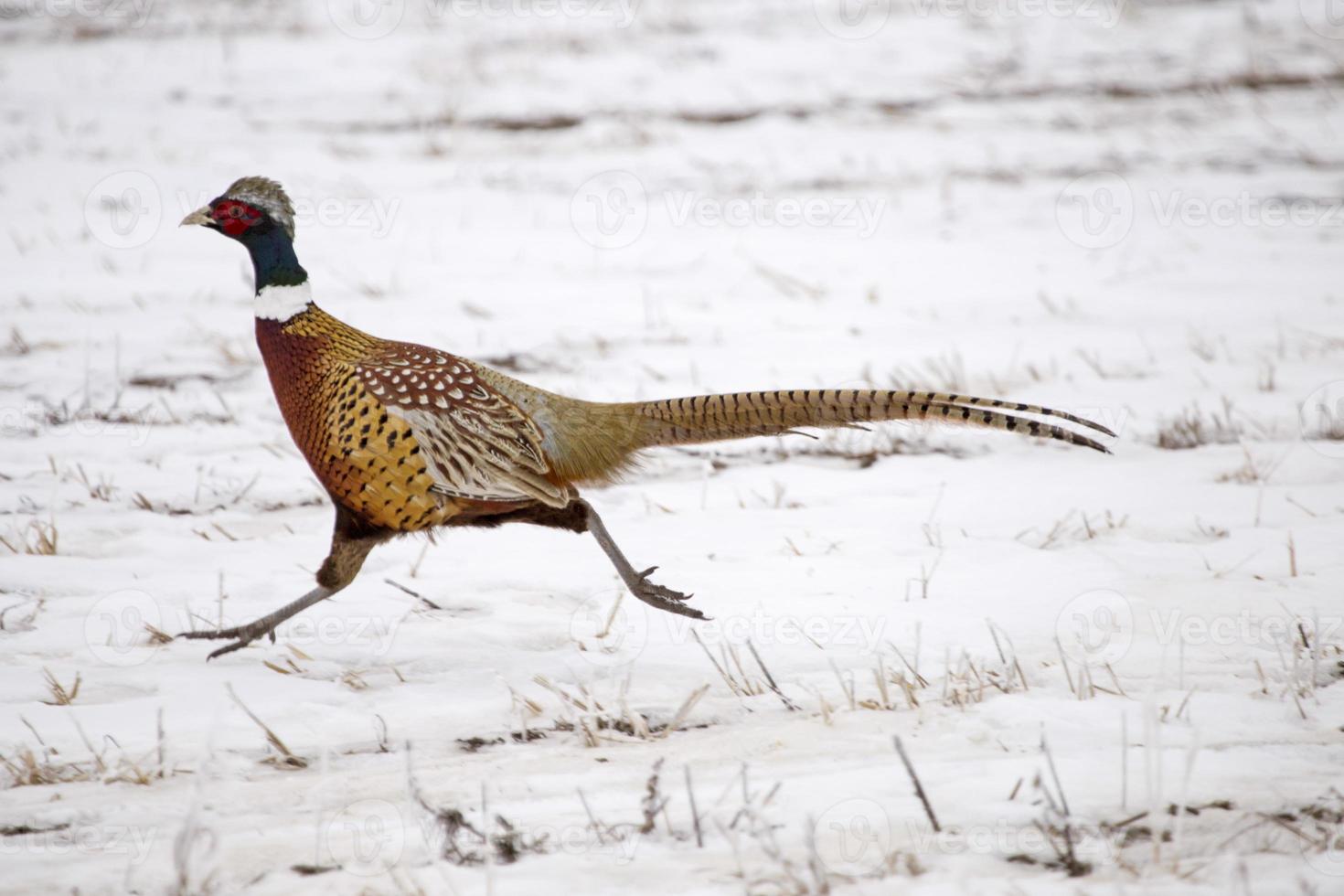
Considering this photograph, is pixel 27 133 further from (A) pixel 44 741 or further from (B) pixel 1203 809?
(B) pixel 1203 809

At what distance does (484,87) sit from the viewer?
10641 mm

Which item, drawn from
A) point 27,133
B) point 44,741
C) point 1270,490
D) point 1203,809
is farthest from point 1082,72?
point 44,741

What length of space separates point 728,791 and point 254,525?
93.2 inches

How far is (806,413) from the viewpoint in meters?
3.16

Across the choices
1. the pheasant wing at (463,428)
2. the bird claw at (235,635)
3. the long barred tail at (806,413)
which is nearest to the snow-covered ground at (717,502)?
the bird claw at (235,635)

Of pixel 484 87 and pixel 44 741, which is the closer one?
pixel 44 741

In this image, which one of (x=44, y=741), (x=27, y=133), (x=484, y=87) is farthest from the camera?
(x=484, y=87)

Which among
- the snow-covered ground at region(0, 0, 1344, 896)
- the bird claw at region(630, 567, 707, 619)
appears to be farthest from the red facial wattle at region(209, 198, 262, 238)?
the bird claw at region(630, 567, 707, 619)

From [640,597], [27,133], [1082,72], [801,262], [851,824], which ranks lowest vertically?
[851,824]

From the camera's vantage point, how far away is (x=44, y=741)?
2.69 m

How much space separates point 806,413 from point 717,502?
4.28 feet

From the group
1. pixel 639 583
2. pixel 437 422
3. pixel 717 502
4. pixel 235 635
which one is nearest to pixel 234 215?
pixel 437 422

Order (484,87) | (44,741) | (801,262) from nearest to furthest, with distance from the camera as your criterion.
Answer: (44,741) → (801,262) → (484,87)

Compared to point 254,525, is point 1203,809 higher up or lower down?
lower down
